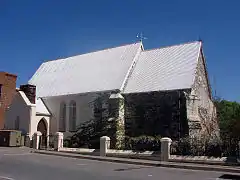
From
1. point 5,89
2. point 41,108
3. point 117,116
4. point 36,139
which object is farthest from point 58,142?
point 5,89

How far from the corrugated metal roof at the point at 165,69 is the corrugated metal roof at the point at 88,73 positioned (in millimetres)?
1200

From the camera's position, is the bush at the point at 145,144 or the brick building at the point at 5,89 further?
the brick building at the point at 5,89

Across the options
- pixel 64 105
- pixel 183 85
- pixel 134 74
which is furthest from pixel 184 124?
pixel 64 105

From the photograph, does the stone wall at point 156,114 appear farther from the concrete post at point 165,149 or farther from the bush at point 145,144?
the concrete post at point 165,149

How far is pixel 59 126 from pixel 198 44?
1568cm

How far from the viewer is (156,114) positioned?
2805 centimetres

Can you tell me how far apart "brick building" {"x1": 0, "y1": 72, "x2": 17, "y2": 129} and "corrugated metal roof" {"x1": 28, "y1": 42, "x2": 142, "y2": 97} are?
3.16m

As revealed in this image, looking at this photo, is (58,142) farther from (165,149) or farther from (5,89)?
(5,89)

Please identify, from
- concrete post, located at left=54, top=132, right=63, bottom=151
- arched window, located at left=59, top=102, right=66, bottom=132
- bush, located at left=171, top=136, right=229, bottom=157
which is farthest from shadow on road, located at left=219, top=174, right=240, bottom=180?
arched window, located at left=59, top=102, right=66, bottom=132

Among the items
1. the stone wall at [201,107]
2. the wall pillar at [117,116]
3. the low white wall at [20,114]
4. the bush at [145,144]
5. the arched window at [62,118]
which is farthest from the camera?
the arched window at [62,118]

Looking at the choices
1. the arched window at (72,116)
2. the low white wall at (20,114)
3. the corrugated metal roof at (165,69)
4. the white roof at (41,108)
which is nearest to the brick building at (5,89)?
the low white wall at (20,114)

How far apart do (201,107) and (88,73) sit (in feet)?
39.3

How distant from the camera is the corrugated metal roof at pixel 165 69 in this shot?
27.9m

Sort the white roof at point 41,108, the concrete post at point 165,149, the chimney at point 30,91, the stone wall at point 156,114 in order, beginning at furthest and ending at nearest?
the chimney at point 30,91
the white roof at point 41,108
the stone wall at point 156,114
the concrete post at point 165,149
